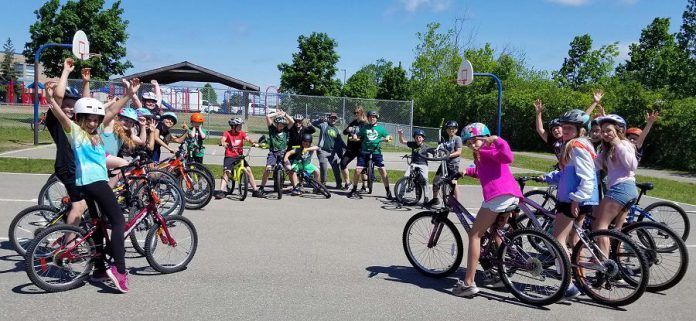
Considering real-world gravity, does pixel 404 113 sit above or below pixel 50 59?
below

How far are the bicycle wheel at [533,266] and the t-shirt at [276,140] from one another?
6.40 meters

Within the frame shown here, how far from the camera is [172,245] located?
18.4ft

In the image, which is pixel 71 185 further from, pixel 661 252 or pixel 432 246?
pixel 661 252

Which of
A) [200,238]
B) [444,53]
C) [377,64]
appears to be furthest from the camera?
[377,64]

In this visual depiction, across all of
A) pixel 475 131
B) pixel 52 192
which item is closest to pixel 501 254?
pixel 475 131

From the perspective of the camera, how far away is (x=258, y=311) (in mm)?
4527

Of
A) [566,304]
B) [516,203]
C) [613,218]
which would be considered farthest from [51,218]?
[613,218]

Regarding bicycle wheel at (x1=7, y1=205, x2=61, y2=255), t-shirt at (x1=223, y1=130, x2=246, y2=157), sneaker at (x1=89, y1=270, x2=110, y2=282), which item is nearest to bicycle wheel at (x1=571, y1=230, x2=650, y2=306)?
sneaker at (x1=89, y1=270, x2=110, y2=282)

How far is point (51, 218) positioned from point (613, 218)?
5.98 m

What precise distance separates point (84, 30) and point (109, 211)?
3247cm

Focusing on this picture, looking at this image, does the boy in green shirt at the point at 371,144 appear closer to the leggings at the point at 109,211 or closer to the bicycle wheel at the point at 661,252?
the bicycle wheel at the point at 661,252

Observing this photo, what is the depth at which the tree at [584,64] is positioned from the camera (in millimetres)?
50188

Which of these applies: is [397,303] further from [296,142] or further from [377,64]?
[377,64]

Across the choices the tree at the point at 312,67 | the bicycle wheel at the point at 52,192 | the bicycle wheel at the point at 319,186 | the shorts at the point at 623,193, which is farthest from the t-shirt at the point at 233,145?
the tree at the point at 312,67
